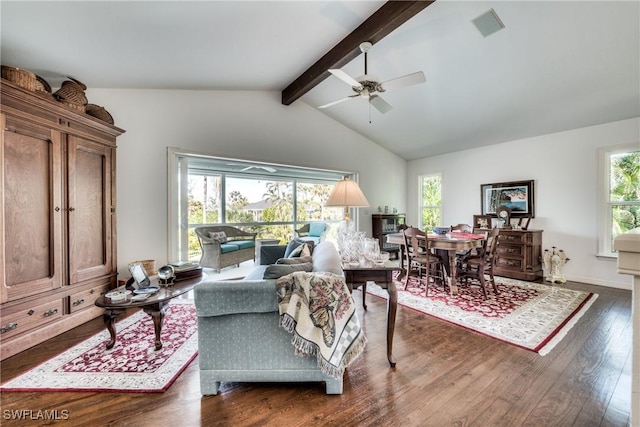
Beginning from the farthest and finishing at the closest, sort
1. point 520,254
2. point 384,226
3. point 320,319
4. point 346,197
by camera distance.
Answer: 1. point 384,226
2. point 520,254
3. point 346,197
4. point 320,319

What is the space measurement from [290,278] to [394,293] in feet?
2.92

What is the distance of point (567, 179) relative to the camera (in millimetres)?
4266

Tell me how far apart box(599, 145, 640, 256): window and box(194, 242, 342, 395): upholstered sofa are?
494cm

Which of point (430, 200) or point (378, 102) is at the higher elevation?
point (378, 102)

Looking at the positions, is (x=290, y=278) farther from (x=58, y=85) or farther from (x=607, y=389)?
(x=58, y=85)

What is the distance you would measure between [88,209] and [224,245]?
7.27 ft

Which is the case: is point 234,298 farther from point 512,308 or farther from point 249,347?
point 512,308

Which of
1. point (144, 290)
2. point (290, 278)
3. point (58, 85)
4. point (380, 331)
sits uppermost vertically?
point (58, 85)

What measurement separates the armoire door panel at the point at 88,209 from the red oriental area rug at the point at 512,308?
3.43 m

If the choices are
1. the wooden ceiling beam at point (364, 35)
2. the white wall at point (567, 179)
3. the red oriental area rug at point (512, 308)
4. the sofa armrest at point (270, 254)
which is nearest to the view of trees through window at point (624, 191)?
the white wall at point (567, 179)

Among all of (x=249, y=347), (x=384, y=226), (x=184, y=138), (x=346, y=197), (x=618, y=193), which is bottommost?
(x=249, y=347)

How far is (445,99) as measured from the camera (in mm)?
4043

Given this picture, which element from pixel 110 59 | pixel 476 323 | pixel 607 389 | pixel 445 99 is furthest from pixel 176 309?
→ pixel 445 99

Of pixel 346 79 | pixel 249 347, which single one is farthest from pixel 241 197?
pixel 249 347
